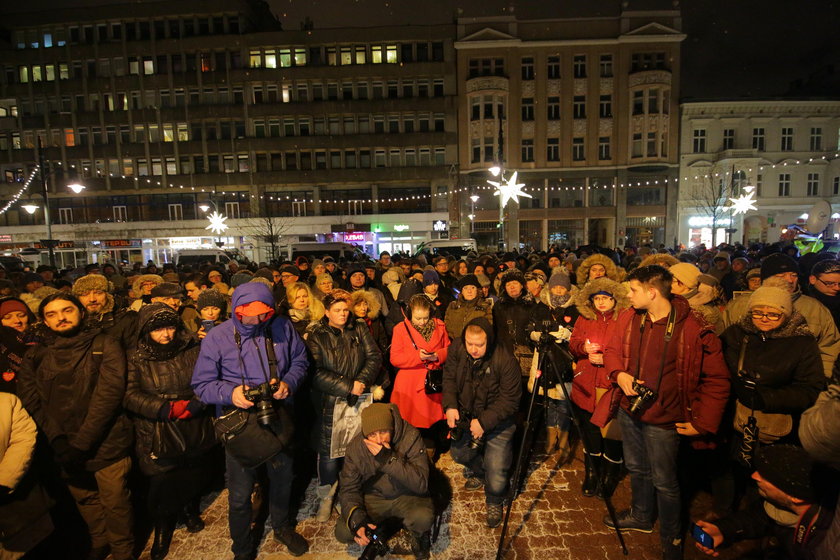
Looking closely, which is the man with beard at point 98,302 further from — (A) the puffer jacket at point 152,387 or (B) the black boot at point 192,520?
(B) the black boot at point 192,520

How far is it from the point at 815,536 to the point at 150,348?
13.7ft

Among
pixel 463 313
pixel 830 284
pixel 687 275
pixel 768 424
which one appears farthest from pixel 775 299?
pixel 463 313

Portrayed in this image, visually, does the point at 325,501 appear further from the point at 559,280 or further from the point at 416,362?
the point at 559,280

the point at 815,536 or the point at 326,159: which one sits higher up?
the point at 326,159

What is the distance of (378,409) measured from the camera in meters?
3.04

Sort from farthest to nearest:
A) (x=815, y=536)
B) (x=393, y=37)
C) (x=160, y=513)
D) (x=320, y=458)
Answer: (x=393, y=37) → (x=320, y=458) → (x=160, y=513) → (x=815, y=536)

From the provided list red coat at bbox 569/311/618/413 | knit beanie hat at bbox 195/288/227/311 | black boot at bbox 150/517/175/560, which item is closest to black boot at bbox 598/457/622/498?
red coat at bbox 569/311/618/413

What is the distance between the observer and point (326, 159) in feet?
108

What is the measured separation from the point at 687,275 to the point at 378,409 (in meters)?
3.36

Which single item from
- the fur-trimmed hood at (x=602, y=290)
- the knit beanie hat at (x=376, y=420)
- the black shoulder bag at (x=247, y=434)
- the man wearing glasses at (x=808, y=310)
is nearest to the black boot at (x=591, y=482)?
the fur-trimmed hood at (x=602, y=290)

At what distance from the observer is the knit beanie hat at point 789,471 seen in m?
1.83

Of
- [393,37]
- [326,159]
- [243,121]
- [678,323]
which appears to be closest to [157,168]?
[243,121]

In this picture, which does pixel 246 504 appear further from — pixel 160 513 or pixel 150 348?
pixel 150 348

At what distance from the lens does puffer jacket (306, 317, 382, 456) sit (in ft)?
11.8
